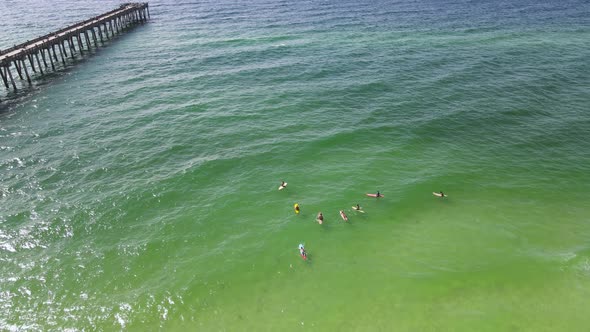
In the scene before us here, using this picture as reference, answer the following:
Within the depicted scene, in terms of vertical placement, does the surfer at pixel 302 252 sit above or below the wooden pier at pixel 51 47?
below

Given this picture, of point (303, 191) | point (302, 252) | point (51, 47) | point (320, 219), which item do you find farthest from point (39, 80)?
point (302, 252)

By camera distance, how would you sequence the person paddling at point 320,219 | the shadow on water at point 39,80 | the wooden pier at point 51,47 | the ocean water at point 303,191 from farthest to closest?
the wooden pier at point 51,47 < the shadow on water at point 39,80 < the person paddling at point 320,219 < the ocean water at point 303,191

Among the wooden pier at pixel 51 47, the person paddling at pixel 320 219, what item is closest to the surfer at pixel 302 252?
the person paddling at pixel 320 219

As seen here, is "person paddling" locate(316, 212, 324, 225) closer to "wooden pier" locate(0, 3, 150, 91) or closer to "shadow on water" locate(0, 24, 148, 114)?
"shadow on water" locate(0, 24, 148, 114)

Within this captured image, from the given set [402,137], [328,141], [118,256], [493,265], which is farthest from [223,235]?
[402,137]

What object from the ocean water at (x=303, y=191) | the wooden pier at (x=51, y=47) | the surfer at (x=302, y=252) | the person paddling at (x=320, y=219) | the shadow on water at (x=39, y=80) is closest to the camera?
the ocean water at (x=303, y=191)

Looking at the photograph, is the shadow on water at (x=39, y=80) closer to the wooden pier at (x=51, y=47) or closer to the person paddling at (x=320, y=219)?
the wooden pier at (x=51, y=47)
